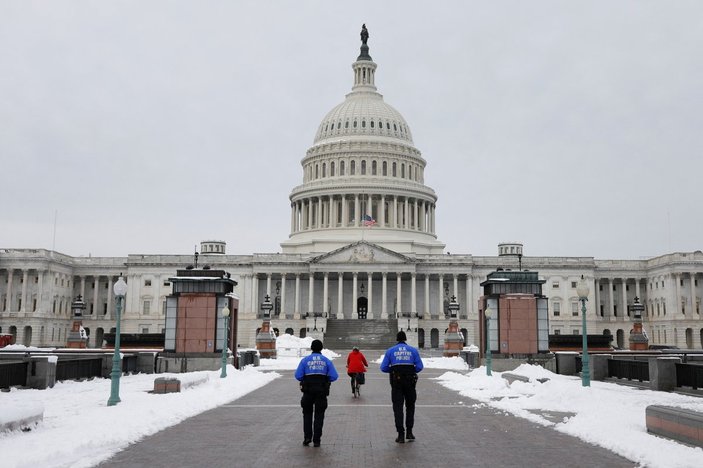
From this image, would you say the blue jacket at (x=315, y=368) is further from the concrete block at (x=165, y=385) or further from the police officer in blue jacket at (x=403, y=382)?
the concrete block at (x=165, y=385)

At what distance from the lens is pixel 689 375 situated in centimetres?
2923

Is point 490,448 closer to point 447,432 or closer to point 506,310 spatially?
point 447,432

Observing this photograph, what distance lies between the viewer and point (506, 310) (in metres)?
43.9

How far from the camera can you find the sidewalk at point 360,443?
14.5 m

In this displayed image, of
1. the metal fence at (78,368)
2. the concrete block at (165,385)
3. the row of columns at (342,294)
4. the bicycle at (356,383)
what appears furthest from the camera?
the row of columns at (342,294)

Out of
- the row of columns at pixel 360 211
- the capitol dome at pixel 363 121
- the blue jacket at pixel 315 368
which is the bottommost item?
the blue jacket at pixel 315 368

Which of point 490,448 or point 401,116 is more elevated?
point 401,116

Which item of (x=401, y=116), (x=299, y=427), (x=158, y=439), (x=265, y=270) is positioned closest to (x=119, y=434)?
(x=158, y=439)

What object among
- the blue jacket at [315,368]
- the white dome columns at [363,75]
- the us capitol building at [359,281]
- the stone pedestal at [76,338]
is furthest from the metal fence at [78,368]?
the white dome columns at [363,75]

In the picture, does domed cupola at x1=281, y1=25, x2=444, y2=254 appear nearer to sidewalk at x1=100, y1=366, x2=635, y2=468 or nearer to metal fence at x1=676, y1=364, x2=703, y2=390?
metal fence at x1=676, y1=364, x2=703, y2=390

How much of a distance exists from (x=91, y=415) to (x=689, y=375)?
2170cm

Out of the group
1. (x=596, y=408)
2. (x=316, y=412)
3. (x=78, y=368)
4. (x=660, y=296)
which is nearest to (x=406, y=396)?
(x=316, y=412)

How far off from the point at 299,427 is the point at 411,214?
12112 centimetres

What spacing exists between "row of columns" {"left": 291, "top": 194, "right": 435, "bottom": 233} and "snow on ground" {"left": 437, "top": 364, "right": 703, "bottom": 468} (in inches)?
3973
